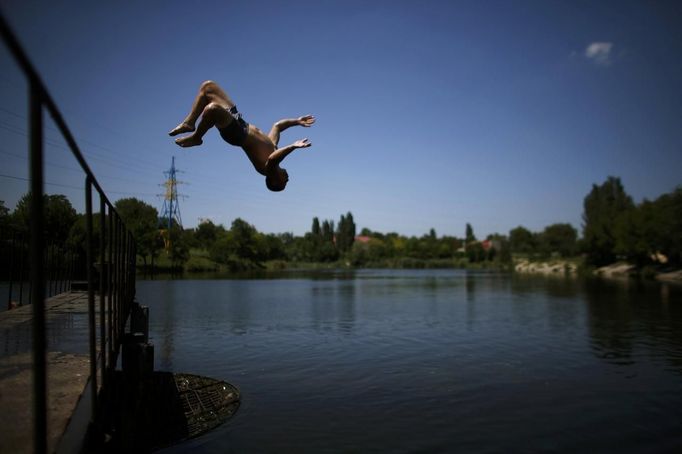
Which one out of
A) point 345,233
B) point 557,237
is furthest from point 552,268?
point 345,233

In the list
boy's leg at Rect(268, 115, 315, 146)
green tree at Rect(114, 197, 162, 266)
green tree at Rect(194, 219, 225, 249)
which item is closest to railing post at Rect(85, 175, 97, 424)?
boy's leg at Rect(268, 115, 315, 146)

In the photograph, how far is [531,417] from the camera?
11.8m

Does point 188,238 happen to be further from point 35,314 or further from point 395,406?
→ point 35,314

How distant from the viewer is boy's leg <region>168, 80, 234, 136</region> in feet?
18.1

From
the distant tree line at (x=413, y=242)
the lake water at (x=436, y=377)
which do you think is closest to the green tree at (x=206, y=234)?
the distant tree line at (x=413, y=242)

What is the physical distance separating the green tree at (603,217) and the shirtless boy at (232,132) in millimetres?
88721

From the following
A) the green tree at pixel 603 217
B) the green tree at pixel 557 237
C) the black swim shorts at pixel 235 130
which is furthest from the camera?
the green tree at pixel 557 237

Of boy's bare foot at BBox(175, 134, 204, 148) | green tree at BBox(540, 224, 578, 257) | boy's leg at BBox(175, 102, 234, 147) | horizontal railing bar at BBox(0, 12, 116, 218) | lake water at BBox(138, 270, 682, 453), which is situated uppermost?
green tree at BBox(540, 224, 578, 257)

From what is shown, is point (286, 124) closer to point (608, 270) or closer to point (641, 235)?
point (641, 235)

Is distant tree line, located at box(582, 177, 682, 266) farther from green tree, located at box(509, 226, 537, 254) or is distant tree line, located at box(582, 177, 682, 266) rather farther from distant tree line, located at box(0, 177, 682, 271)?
→ green tree, located at box(509, 226, 537, 254)

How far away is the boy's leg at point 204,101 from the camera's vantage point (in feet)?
18.1

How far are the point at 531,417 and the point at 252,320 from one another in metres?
18.0

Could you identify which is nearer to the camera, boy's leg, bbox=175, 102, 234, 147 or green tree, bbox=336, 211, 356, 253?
boy's leg, bbox=175, 102, 234, 147

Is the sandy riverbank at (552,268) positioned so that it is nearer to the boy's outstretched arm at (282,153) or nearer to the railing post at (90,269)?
the boy's outstretched arm at (282,153)
